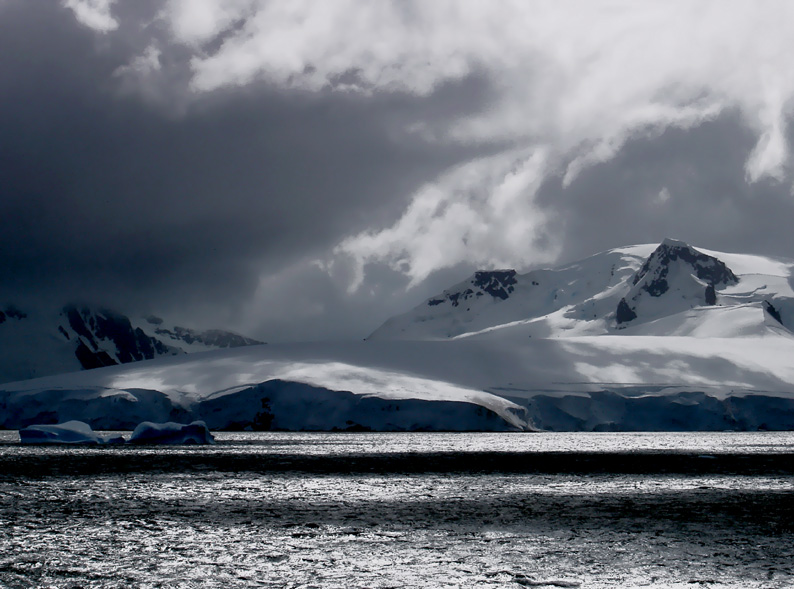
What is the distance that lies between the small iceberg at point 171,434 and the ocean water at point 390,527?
62.5 feet

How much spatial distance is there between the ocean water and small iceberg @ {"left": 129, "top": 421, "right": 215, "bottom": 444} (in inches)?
750

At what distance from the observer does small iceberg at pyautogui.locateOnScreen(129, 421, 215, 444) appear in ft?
166

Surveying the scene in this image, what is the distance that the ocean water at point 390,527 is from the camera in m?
11.9

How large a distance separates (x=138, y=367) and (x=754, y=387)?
5768 centimetres

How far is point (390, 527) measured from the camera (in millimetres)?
16391

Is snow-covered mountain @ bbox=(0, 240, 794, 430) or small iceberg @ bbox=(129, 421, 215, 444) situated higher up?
snow-covered mountain @ bbox=(0, 240, 794, 430)

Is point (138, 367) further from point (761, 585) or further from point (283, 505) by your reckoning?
point (761, 585)

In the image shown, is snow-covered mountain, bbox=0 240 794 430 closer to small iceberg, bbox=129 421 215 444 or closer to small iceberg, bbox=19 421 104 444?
small iceberg, bbox=129 421 215 444

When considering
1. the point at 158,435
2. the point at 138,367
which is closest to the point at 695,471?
the point at 158,435

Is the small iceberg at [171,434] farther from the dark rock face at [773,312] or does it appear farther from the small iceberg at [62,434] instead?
the dark rock face at [773,312]

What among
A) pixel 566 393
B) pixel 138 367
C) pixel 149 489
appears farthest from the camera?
pixel 138 367

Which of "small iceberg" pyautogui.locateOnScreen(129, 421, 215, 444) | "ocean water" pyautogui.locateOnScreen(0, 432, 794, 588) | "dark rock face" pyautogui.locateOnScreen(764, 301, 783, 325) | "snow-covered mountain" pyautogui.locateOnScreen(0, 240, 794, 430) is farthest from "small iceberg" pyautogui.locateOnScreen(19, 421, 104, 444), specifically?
"dark rock face" pyautogui.locateOnScreen(764, 301, 783, 325)

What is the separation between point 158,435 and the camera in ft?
170

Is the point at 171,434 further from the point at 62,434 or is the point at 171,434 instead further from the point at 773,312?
the point at 773,312
